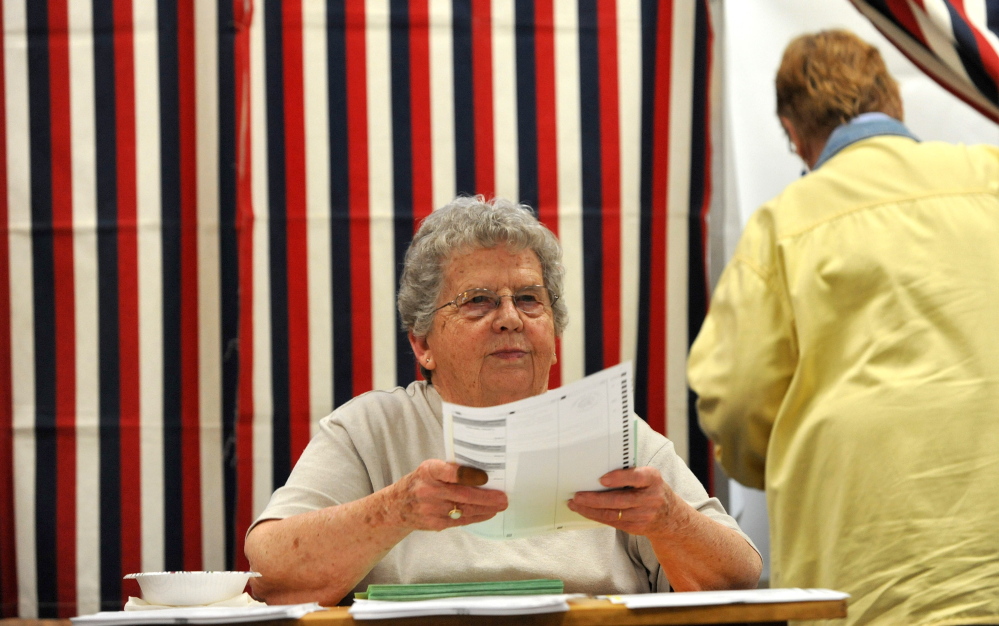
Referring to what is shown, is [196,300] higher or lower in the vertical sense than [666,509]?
higher

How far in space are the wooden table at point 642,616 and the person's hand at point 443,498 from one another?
0.24 meters

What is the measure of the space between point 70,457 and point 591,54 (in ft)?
6.70

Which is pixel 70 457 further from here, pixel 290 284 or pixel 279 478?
pixel 290 284

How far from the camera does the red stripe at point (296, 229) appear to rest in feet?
10.4

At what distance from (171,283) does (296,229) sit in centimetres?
44

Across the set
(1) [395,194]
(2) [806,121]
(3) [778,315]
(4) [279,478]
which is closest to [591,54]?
(1) [395,194]

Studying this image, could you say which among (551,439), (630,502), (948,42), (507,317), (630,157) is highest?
(948,42)

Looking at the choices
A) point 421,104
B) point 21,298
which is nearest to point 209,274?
point 21,298

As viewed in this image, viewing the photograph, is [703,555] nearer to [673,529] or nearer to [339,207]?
[673,529]

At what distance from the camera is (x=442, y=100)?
320cm

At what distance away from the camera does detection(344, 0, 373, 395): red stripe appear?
3174mm

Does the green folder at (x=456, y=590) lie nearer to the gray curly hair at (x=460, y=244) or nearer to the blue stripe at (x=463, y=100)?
the gray curly hair at (x=460, y=244)

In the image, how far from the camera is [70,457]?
319cm

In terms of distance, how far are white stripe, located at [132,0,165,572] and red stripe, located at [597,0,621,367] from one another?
1.39 m
